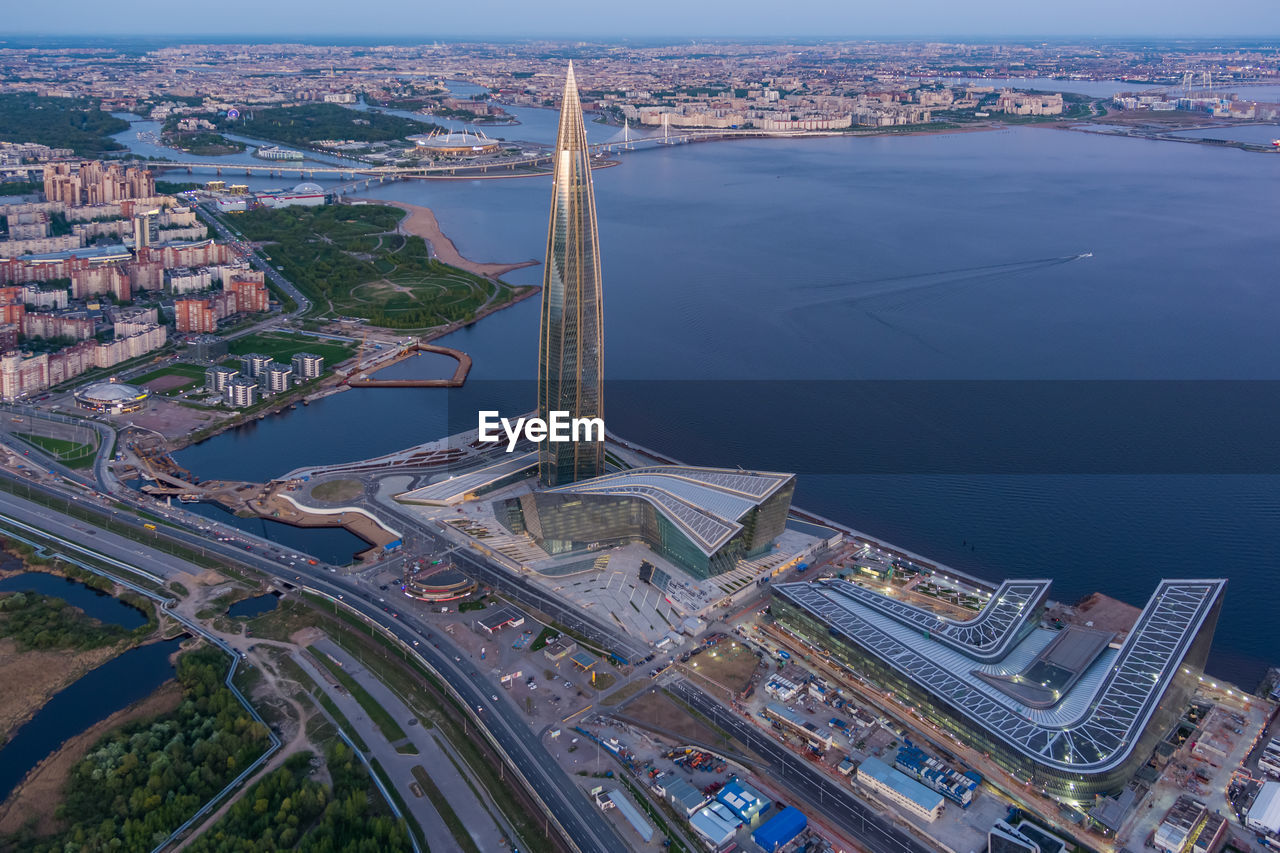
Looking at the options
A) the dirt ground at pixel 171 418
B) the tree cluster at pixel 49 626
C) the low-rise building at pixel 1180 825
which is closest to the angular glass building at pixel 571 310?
the tree cluster at pixel 49 626

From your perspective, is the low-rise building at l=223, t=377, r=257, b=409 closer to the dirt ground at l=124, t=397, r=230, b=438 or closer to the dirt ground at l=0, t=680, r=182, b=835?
the dirt ground at l=124, t=397, r=230, b=438

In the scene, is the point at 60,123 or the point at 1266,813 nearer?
Answer: the point at 1266,813

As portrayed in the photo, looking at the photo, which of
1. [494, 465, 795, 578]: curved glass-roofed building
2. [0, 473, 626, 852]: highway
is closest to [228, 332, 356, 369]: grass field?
[0, 473, 626, 852]: highway

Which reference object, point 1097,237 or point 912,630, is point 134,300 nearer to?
point 912,630

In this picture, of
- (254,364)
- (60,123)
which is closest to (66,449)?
(254,364)

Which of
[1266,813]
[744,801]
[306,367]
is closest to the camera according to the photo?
[1266,813]

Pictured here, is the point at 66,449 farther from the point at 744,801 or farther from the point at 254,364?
the point at 744,801

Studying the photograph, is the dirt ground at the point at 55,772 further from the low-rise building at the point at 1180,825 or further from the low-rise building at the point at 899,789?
the low-rise building at the point at 1180,825

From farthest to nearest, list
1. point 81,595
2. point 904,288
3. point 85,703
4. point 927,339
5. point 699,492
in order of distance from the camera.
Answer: point 904,288
point 927,339
point 699,492
point 81,595
point 85,703
